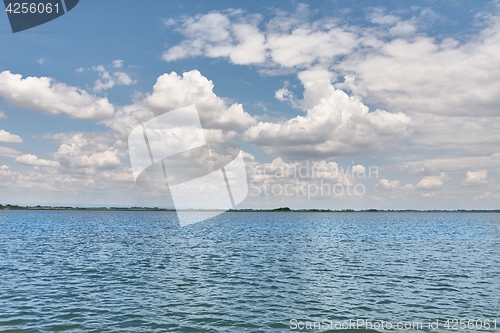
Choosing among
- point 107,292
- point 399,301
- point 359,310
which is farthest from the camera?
point 107,292

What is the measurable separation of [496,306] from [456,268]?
18.2m

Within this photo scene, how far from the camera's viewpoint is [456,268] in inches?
1713

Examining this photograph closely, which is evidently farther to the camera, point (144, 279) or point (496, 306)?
point (144, 279)

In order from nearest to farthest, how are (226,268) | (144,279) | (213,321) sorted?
1. (213,321)
2. (144,279)
3. (226,268)

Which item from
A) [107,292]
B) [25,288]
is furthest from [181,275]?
[25,288]

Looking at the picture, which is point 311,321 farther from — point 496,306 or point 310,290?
point 496,306

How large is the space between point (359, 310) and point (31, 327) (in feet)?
70.6

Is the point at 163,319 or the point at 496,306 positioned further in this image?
the point at 496,306

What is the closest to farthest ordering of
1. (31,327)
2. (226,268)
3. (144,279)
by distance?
(31,327)
(144,279)
(226,268)

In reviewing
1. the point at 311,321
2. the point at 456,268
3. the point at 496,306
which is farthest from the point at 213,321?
the point at 456,268

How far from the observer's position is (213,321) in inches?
894

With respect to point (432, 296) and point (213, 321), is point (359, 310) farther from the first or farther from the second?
point (213, 321)

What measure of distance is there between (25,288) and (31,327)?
A: 38.5 feet

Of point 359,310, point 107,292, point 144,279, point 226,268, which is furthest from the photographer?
point 226,268
